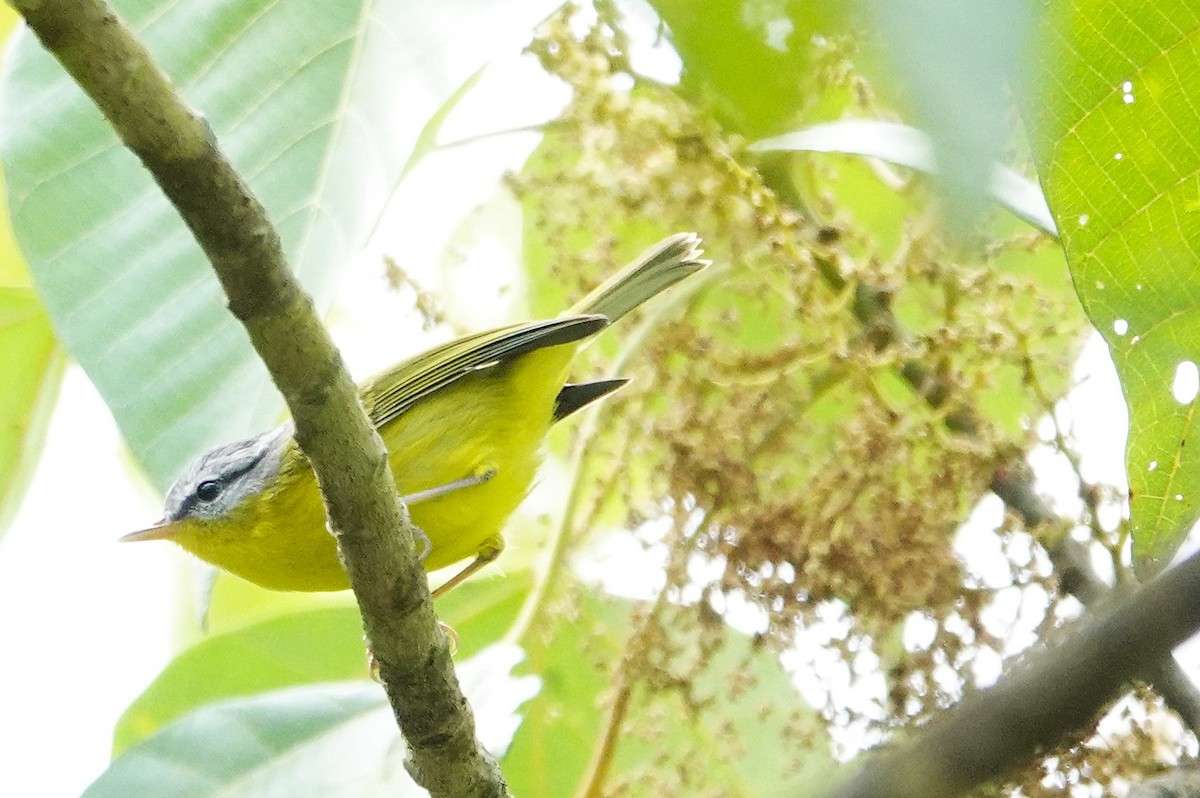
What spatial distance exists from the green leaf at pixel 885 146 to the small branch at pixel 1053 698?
94 cm

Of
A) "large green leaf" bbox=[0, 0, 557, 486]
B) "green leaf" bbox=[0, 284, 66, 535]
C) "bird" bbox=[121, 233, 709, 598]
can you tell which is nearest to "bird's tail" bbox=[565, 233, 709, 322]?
"bird" bbox=[121, 233, 709, 598]

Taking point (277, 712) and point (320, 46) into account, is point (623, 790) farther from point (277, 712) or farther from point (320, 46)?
point (320, 46)

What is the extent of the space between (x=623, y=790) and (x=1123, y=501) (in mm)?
937

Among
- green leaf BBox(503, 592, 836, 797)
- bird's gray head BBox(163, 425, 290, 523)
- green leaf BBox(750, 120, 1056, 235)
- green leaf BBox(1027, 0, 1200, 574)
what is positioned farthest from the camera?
bird's gray head BBox(163, 425, 290, 523)

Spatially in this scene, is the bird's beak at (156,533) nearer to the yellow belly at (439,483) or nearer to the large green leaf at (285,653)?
the yellow belly at (439,483)

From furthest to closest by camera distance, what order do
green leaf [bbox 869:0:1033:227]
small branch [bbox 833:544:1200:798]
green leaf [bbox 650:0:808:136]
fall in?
green leaf [bbox 650:0:808:136] → small branch [bbox 833:544:1200:798] → green leaf [bbox 869:0:1033:227]

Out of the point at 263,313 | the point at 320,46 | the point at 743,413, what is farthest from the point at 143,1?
the point at 743,413

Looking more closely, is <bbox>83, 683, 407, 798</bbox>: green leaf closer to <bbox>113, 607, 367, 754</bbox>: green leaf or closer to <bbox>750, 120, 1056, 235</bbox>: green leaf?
<bbox>113, 607, 367, 754</bbox>: green leaf

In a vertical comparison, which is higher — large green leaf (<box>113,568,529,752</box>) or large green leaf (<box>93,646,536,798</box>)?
large green leaf (<box>113,568,529,752</box>)

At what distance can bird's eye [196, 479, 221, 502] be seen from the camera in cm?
295

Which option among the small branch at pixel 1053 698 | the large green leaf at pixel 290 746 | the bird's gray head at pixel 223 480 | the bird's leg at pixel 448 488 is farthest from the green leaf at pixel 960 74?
the bird's gray head at pixel 223 480

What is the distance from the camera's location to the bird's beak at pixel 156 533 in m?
3.00

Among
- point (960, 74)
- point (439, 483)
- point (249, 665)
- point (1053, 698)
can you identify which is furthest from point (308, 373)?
point (249, 665)

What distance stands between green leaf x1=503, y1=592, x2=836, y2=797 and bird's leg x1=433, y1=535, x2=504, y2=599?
31cm
